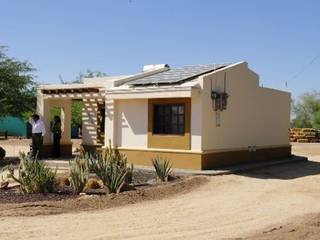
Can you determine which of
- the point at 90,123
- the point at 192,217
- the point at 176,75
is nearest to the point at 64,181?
the point at 192,217

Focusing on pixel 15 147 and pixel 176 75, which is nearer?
pixel 176 75

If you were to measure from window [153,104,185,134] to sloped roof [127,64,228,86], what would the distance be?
0.86 metres

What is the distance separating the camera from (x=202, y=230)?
859 centimetres

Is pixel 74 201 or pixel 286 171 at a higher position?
pixel 286 171

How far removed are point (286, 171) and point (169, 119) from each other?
178 inches

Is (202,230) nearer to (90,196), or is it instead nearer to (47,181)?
(90,196)

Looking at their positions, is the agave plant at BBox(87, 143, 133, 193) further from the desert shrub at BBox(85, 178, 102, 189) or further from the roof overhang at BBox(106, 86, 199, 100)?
the roof overhang at BBox(106, 86, 199, 100)

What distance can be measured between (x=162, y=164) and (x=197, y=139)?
8.36 feet

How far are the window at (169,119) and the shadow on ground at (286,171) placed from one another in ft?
8.45

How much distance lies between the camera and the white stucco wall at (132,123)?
60.8ft

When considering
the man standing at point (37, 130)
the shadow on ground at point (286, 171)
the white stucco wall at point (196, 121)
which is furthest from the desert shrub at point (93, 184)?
the man standing at point (37, 130)

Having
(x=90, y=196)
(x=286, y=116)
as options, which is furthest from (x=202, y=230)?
(x=286, y=116)

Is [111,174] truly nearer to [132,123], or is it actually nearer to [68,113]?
[132,123]

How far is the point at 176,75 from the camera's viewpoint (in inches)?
754
